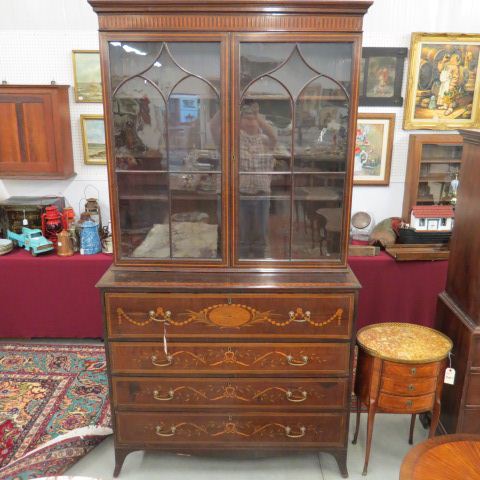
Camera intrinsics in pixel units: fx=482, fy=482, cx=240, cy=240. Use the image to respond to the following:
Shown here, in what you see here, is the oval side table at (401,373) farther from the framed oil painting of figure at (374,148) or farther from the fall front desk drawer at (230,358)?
the framed oil painting of figure at (374,148)

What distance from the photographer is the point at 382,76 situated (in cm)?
362

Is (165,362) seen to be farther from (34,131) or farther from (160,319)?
(34,131)

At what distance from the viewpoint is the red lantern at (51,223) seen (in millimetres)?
3695

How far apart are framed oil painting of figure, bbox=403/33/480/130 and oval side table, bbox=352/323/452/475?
6.14 feet

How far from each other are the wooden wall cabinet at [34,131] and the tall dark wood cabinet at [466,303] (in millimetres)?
2755

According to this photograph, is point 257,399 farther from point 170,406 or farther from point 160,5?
point 160,5

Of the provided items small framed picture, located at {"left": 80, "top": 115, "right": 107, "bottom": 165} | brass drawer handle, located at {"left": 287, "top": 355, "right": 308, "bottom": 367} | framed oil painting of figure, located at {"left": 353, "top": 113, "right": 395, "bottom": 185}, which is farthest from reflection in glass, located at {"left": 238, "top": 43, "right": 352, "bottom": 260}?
small framed picture, located at {"left": 80, "top": 115, "right": 107, "bottom": 165}

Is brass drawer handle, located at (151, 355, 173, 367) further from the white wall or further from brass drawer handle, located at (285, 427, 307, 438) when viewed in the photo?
the white wall

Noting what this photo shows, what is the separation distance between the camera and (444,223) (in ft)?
11.8

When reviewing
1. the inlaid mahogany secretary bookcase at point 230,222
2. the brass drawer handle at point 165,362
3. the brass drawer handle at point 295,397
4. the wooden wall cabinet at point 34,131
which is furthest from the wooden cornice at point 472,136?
the wooden wall cabinet at point 34,131

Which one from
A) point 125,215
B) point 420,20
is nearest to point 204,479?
point 125,215

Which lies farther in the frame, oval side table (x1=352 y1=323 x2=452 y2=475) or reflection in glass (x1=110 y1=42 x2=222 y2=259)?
oval side table (x1=352 y1=323 x2=452 y2=475)

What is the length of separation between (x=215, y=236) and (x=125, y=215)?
0.46 m

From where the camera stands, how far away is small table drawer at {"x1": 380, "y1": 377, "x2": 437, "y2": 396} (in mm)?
2381
